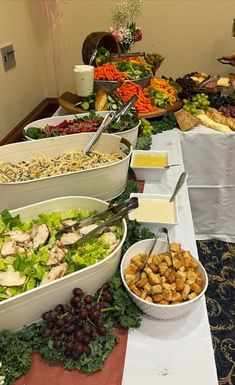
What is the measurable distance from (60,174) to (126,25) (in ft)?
5.12

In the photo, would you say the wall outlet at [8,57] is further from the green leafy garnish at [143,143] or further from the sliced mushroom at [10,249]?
the sliced mushroom at [10,249]

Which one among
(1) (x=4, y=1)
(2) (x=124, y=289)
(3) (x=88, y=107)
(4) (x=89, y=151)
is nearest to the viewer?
(2) (x=124, y=289)

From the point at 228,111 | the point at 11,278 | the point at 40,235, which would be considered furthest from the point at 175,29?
the point at 11,278

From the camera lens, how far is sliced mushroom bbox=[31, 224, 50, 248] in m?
0.64

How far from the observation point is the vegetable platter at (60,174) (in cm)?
78

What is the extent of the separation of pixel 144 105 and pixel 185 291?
39.4 inches

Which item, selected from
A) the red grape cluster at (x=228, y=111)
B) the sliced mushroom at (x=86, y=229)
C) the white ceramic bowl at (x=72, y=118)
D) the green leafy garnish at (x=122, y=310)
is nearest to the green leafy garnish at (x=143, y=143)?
the white ceramic bowl at (x=72, y=118)

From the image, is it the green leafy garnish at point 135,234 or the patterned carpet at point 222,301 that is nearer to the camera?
the green leafy garnish at point 135,234

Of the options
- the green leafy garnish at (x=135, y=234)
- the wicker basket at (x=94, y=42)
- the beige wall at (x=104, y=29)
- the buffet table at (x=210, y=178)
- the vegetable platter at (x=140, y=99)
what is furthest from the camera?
the beige wall at (x=104, y=29)

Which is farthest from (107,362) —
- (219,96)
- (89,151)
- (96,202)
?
(219,96)

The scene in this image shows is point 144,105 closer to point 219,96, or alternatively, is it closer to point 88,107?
Result: point 88,107

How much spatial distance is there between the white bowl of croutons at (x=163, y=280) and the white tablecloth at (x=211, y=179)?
90cm

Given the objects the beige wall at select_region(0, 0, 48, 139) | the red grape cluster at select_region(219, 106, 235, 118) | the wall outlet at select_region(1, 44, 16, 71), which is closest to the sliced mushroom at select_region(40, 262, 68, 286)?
the red grape cluster at select_region(219, 106, 235, 118)

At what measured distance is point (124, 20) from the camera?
1975mm
